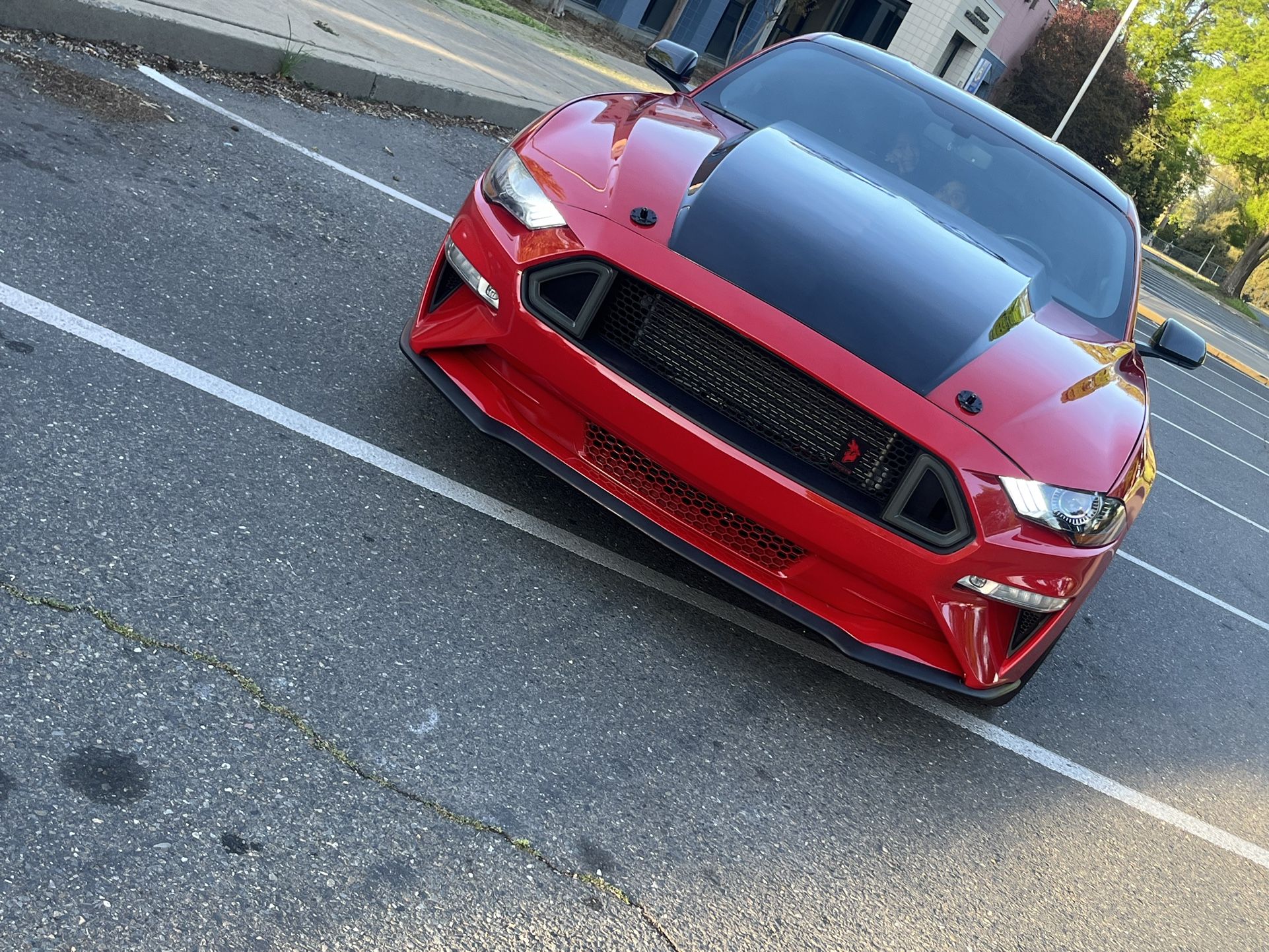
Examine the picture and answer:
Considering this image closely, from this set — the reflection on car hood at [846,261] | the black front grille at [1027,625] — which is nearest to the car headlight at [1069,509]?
the black front grille at [1027,625]

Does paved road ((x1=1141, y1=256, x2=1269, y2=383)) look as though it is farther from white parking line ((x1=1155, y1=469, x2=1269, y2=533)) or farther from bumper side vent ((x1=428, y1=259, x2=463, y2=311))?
bumper side vent ((x1=428, y1=259, x2=463, y2=311))

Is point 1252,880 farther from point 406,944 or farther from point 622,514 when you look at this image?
point 406,944

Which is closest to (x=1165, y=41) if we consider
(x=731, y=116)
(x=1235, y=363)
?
(x=1235, y=363)

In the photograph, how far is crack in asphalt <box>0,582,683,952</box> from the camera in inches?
95.4

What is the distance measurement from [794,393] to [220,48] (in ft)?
A: 16.7

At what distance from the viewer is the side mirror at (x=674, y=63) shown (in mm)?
5047

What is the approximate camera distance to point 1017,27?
34750 mm

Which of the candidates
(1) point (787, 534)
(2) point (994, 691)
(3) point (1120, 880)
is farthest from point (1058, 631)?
(1) point (787, 534)

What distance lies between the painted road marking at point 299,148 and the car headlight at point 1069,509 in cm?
389

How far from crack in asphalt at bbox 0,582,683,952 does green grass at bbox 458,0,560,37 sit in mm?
12539

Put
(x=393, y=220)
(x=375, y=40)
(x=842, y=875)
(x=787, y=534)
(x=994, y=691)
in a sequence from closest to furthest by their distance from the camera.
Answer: (x=842, y=875)
(x=787, y=534)
(x=994, y=691)
(x=393, y=220)
(x=375, y=40)

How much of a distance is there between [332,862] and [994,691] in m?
2.00

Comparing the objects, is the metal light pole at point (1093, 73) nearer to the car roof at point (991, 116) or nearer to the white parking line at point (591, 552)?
the car roof at point (991, 116)

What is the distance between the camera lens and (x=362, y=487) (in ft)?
11.3
